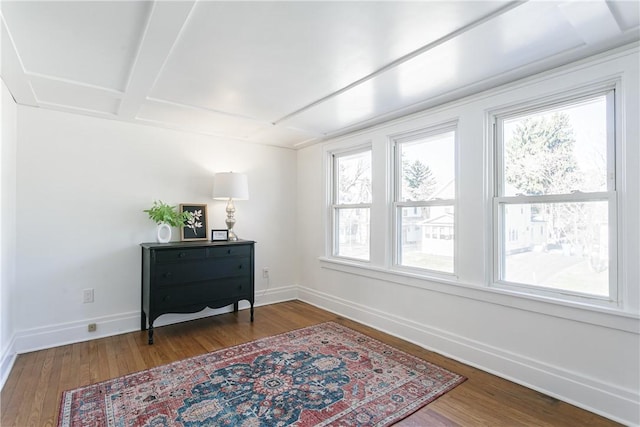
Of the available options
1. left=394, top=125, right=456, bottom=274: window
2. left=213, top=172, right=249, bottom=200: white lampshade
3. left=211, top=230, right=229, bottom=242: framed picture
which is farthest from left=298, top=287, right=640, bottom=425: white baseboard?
left=213, top=172, right=249, bottom=200: white lampshade

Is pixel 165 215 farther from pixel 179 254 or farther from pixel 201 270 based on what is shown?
pixel 201 270

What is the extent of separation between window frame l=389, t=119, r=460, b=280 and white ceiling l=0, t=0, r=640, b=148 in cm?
27

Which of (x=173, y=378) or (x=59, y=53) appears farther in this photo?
(x=173, y=378)

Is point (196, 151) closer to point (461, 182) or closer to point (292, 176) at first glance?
point (292, 176)

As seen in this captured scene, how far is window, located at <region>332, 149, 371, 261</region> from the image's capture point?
12.3 feet

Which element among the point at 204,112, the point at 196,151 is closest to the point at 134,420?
the point at 204,112

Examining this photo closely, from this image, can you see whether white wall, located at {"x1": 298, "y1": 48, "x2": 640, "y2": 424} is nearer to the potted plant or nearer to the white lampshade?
the white lampshade

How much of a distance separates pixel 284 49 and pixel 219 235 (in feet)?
8.03

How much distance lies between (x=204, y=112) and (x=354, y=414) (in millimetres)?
2788

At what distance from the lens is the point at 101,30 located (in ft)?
5.65

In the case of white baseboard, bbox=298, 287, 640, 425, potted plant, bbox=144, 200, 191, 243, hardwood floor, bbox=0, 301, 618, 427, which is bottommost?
hardwood floor, bbox=0, 301, 618, 427

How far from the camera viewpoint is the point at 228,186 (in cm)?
360

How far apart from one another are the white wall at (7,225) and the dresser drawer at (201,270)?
105 cm

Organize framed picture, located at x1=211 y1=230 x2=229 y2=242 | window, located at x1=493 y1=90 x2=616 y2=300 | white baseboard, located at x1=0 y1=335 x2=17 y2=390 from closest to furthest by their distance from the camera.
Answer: window, located at x1=493 y1=90 x2=616 y2=300, white baseboard, located at x1=0 y1=335 x2=17 y2=390, framed picture, located at x1=211 y1=230 x2=229 y2=242
